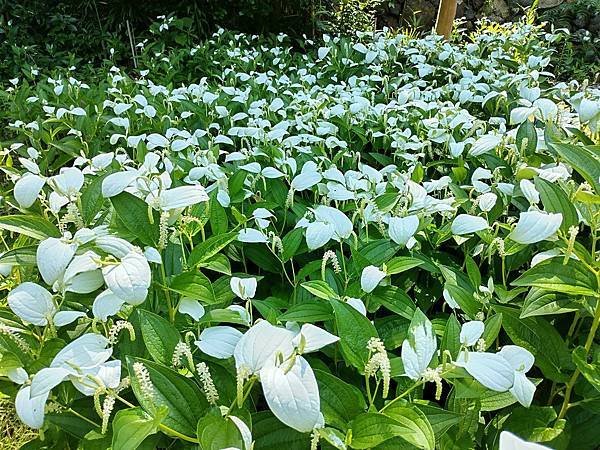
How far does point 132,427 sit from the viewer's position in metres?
0.80

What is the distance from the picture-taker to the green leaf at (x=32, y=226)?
116 cm

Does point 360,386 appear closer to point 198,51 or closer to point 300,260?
point 300,260

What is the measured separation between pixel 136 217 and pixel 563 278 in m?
0.76

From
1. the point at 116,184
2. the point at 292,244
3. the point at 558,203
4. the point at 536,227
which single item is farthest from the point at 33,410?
the point at 558,203

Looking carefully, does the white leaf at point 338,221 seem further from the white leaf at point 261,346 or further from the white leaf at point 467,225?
the white leaf at point 261,346

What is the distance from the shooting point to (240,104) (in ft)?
8.63

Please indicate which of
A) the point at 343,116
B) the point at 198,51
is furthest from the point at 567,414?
the point at 198,51

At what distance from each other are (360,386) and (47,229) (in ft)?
2.27

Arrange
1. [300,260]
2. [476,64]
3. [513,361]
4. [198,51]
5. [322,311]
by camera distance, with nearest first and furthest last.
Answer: [513,361], [322,311], [300,260], [476,64], [198,51]

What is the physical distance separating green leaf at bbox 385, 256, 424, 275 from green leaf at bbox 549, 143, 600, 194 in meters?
0.34

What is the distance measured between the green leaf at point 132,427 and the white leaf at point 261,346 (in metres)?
0.14

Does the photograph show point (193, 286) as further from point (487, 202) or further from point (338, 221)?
point (487, 202)

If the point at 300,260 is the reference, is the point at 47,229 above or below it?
above

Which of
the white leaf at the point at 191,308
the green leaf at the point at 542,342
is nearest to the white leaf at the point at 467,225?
the green leaf at the point at 542,342
